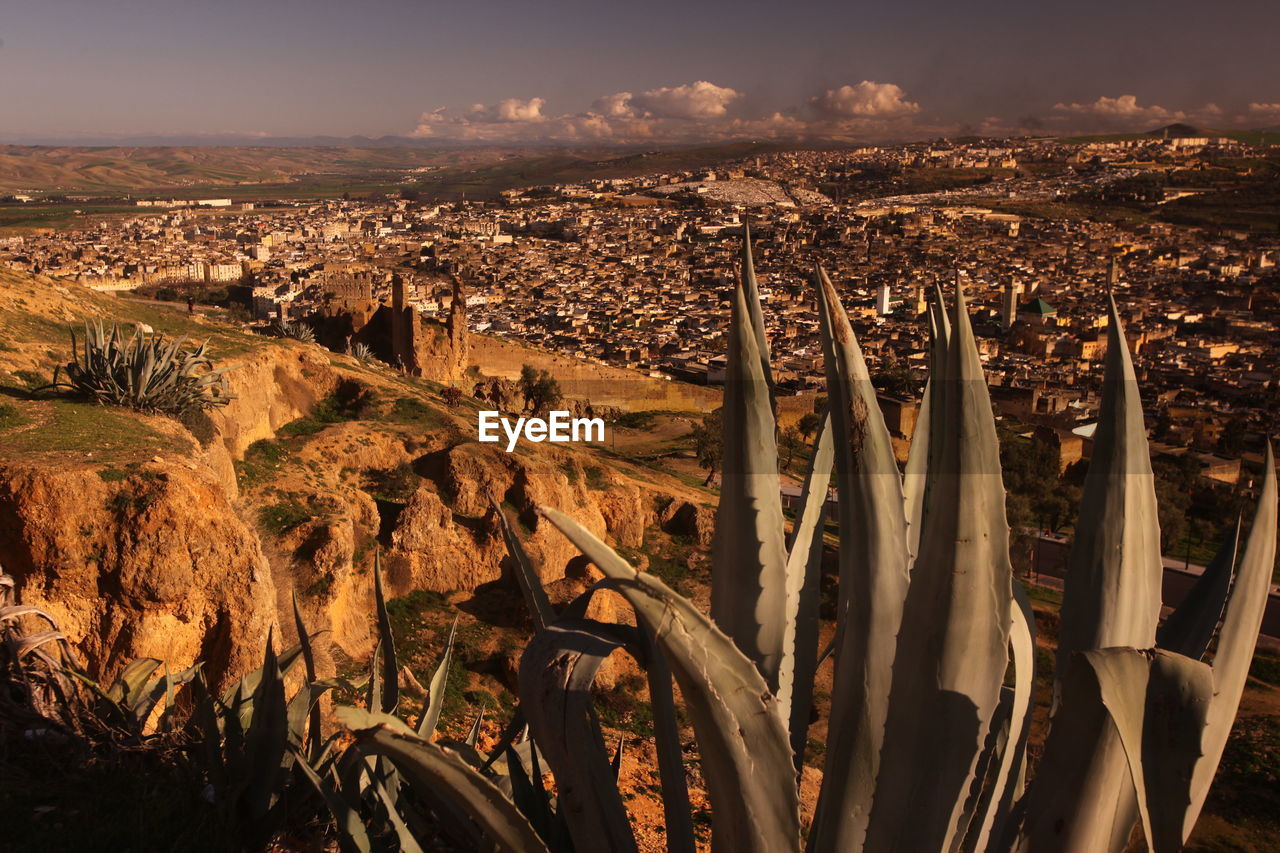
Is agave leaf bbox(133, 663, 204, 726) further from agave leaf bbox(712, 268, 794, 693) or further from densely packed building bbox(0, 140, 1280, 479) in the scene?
densely packed building bbox(0, 140, 1280, 479)

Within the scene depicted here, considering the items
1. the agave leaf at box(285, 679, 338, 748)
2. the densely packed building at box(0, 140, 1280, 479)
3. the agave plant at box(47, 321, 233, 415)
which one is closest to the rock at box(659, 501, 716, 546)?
the densely packed building at box(0, 140, 1280, 479)

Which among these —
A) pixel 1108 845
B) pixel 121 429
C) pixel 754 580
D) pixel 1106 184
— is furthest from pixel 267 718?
pixel 1106 184

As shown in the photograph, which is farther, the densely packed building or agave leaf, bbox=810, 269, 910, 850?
the densely packed building

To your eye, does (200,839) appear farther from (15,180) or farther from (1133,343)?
(15,180)

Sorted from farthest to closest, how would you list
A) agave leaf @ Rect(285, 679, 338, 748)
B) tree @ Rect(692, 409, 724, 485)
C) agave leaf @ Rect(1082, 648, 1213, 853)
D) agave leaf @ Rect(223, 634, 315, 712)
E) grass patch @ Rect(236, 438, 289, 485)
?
1. tree @ Rect(692, 409, 724, 485)
2. grass patch @ Rect(236, 438, 289, 485)
3. agave leaf @ Rect(223, 634, 315, 712)
4. agave leaf @ Rect(285, 679, 338, 748)
5. agave leaf @ Rect(1082, 648, 1213, 853)

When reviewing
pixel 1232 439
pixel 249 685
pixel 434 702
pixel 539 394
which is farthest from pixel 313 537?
pixel 1232 439

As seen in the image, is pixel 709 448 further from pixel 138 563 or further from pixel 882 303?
pixel 882 303

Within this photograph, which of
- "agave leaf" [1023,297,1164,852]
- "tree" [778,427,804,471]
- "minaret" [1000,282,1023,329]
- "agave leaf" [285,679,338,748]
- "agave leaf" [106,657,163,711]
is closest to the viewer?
"agave leaf" [1023,297,1164,852]

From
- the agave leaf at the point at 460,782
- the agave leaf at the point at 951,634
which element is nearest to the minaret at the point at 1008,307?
the agave leaf at the point at 951,634
